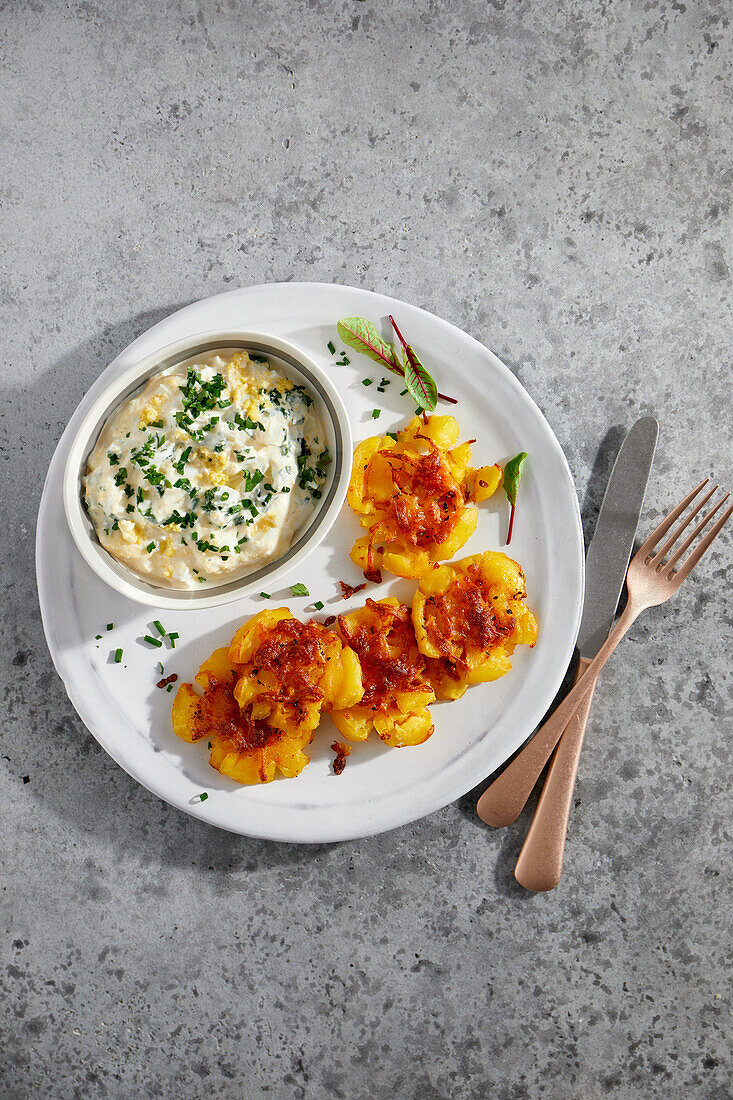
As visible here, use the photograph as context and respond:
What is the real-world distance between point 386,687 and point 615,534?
833 millimetres

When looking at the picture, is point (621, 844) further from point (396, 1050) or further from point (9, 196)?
point (9, 196)

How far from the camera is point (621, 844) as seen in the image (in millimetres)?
2309

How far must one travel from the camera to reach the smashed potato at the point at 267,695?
1.94 metres

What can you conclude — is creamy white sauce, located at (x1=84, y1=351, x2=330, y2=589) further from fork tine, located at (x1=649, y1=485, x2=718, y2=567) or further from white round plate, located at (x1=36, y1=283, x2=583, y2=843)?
fork tine, located at (x1=649, y1=485, x2=718, y2=567)

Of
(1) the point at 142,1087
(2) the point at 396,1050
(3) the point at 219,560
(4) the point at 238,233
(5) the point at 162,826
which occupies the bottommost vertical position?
(1) the point at 142,1087

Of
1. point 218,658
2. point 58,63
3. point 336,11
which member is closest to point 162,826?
point 218,658

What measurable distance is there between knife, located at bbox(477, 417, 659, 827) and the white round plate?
0.48 feet

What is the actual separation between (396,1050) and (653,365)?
225cm

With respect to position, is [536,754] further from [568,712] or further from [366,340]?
[366,340]

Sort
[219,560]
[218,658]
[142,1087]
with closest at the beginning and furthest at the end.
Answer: [219,560] < [218,658] < [142,1087]

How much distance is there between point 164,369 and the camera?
A: 6.00ft

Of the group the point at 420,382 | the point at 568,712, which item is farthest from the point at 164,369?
the point at 568,712

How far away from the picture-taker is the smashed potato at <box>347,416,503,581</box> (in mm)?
1998

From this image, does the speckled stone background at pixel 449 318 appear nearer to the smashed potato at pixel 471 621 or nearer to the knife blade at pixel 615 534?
the knife blade at pixel 615 534
